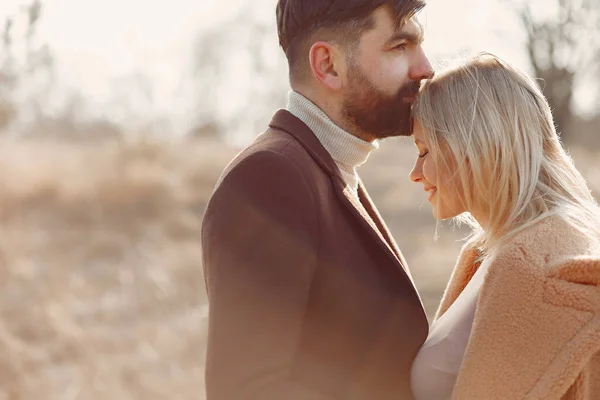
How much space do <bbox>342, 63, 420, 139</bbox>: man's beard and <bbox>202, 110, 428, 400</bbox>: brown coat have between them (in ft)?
0.66

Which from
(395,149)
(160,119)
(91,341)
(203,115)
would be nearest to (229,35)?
(203,115)

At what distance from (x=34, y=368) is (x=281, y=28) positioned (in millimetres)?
2959

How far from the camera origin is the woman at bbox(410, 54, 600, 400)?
6.42 feet

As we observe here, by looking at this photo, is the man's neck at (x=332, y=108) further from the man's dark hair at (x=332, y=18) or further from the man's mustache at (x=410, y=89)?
the man's mustache at (x=410, y=89)

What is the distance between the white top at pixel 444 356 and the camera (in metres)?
2.16

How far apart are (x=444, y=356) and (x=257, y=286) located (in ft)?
1.77

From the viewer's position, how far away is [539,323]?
78.0 inches

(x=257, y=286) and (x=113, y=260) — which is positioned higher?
(x=257, y=286)

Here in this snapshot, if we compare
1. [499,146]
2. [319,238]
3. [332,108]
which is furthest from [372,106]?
[319,238]

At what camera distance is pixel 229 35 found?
19.7 meters

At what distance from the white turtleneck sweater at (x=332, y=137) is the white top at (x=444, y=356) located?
1.56 ft

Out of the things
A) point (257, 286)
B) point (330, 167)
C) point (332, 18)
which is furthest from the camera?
point (332, 18)

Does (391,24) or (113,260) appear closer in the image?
(391,24)

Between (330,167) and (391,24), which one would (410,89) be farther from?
(330,167)
